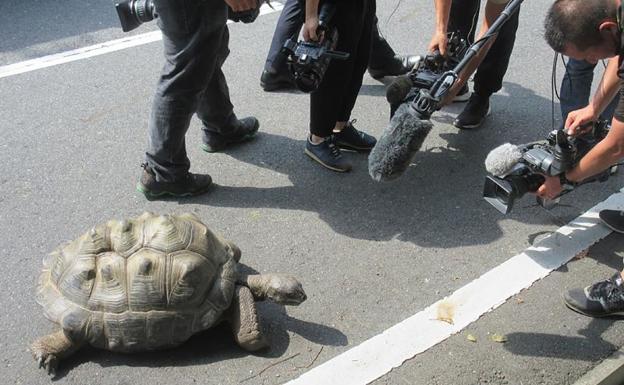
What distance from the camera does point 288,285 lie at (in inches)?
120

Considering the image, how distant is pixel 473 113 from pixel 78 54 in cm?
370

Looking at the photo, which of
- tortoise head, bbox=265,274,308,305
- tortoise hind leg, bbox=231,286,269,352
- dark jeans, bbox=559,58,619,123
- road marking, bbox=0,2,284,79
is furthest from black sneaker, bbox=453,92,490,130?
road marking, bbox=0,2,284,79

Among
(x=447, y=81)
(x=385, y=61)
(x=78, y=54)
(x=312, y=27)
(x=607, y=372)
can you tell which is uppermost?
(x=312, y=27)

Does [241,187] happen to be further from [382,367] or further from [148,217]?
[382,367]

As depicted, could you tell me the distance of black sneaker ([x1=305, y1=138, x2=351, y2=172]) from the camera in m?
A: 4.31

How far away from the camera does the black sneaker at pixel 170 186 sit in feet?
13.0

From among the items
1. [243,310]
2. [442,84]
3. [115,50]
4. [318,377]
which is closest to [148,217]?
[243,310]

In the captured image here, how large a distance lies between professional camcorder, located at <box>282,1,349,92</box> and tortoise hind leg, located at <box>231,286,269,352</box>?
1.44 m

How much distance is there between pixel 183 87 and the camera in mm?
3619

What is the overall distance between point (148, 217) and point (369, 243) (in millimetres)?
1353

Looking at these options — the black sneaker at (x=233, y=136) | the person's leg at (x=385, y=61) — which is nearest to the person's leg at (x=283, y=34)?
the black sneaker at (x=233, y=136)

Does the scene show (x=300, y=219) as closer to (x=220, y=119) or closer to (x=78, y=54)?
(x=220, y=119)

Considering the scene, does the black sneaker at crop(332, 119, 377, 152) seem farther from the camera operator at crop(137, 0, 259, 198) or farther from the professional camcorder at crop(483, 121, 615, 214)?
the professional camcorder at crop(483, 121, 615, 214)

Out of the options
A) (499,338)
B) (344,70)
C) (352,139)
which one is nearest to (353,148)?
(352,139)
